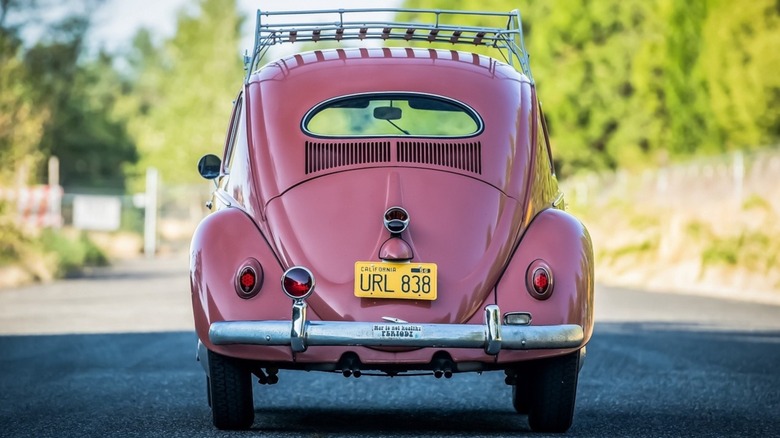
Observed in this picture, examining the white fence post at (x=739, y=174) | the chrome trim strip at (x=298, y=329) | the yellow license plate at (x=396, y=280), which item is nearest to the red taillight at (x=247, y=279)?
the chrome trim strip at (x=298, y=329)

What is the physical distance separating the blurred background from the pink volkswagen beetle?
17.4m

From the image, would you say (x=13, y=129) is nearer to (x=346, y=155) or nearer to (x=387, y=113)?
(x=387, y=113)

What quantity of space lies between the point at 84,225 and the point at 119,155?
2599 cm

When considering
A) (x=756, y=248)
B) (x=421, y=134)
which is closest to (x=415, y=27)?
(x=421, y=134)

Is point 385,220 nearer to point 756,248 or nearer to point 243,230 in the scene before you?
point 243,230

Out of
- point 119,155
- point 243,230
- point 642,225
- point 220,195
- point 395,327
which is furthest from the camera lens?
point 119,155

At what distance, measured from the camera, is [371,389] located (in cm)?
978

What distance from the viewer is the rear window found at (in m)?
7.52

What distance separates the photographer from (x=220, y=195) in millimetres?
7922

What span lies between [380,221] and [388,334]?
0.71 metres

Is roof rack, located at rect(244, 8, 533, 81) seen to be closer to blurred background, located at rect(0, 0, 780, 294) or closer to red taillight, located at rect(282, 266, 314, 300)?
red taillight, located at rect(282, 266, 314, 300)

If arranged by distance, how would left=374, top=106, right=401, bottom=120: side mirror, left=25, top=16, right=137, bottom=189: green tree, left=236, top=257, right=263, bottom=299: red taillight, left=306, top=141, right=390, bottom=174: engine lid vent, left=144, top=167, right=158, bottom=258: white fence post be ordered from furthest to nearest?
left=144, top=167, right=158, bottom=258: white fence post, left=25, top=16, right=137, bottom=189: green tree, left=374, top=106, right=401, bottom=120: side mirror, left=306, top=141, right=390, bottom=174: engine lid vent, left=236, top=257, right=263, bottom=299: red taillight

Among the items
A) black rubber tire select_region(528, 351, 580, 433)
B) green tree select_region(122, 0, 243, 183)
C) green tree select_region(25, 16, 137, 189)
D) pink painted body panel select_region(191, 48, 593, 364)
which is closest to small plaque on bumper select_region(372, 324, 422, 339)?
pink painted body panel select_region(191, 48, 593, 364)

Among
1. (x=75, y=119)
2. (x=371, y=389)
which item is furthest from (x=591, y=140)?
(x=371, y=389)
